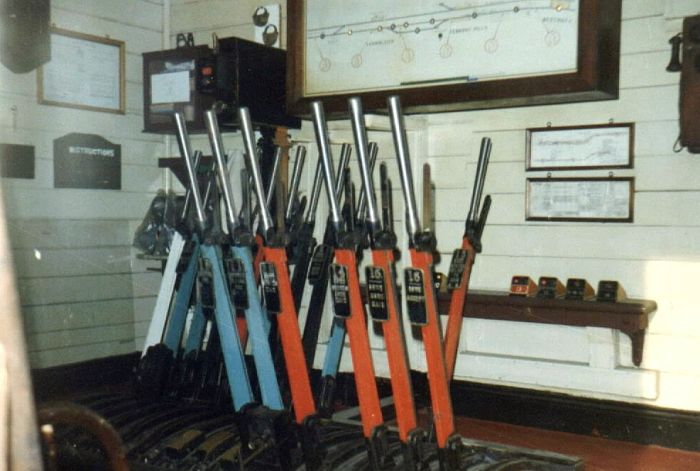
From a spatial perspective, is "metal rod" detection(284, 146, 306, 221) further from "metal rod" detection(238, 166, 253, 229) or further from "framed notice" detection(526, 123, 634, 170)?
"framed notice" detection(526, 123, 634, 170)

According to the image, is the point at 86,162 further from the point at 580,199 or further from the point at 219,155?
the point at 580,199

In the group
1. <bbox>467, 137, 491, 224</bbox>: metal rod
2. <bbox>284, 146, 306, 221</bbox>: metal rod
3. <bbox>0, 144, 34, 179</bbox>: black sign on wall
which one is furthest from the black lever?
<bbox>0, 144, 34, 179</bbox>: black sign on wall

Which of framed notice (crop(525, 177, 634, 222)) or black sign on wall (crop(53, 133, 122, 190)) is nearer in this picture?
framed notice (crop(525, 177, 634, 222))

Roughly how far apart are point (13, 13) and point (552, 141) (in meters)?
2.45

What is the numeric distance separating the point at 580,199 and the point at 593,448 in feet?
2.94

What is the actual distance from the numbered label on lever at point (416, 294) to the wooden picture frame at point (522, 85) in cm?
87

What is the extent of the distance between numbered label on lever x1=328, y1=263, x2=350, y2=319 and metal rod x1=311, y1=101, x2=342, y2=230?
129 mm

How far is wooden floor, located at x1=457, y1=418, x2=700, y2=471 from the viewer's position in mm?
2602

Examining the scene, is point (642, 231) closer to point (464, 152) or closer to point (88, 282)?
point (464, 152)

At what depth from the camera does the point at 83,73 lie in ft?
12.0

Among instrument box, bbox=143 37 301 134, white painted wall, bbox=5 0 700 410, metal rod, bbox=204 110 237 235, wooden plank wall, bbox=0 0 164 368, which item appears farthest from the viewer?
wooden plank wall, bbox=0 0 164 368

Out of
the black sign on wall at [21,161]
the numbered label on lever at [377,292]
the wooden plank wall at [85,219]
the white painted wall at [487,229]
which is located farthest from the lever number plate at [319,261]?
the black sign on wall at [21,161]

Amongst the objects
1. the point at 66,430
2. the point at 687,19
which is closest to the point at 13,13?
the point at 66,430

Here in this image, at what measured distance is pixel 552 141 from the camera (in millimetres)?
2928
